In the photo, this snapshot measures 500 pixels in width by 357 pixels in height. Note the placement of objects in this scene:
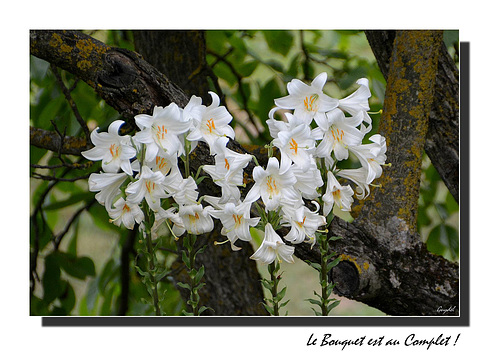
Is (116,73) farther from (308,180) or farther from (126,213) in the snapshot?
(308,180)

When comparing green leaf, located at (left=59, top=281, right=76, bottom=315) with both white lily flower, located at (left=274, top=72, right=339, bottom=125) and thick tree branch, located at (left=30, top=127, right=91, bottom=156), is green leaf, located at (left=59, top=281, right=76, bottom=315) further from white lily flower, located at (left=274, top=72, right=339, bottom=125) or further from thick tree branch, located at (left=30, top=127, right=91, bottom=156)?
white lily flower, located at (left=274, top=72, right=339, bottom=125)

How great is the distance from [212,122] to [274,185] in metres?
0.12

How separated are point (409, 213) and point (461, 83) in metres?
0.23

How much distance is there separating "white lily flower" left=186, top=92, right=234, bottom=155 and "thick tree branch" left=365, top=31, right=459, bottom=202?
472 millimetres

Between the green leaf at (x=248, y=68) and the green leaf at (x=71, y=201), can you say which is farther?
the green leaf at (x=248, y=68)

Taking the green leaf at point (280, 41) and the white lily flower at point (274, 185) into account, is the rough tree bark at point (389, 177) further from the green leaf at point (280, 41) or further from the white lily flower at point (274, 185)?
the green leaf at point (280, 41)

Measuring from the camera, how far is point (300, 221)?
2.23 feet

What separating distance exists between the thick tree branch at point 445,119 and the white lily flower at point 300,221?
1.48ft

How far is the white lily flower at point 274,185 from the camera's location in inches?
25.5

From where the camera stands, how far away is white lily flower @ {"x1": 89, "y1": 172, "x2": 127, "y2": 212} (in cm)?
70

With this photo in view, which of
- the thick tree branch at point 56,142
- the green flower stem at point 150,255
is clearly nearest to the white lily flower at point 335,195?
the green flower stem at point 150,255
